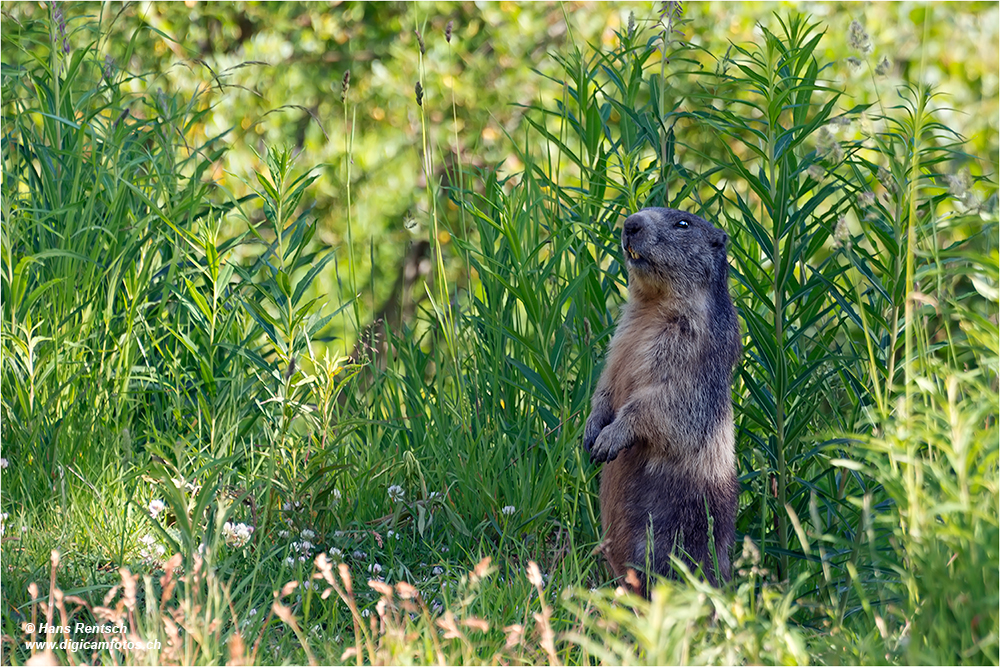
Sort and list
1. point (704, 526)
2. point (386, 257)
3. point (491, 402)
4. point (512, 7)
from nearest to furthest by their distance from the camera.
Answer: point (704, 526) < point (491, 402) < point (512, 7) < point (386, 257)

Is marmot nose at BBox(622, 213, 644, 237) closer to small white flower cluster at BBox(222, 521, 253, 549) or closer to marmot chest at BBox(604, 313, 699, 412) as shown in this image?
marmot chest at BBox(604, 313, 699, 412)

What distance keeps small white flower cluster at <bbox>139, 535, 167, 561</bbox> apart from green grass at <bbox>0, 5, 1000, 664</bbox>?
0.5 inches

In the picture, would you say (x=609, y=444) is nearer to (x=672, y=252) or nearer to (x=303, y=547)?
(x=672, y=252)

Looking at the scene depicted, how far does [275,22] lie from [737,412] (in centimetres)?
736

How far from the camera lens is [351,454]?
4.25 meters

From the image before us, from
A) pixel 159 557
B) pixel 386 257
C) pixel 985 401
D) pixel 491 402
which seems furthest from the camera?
pixel 386 257

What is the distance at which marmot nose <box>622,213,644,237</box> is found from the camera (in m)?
3.86

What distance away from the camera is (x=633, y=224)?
12.7ft

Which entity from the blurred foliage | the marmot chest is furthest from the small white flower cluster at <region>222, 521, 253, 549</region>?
the blurred foliage

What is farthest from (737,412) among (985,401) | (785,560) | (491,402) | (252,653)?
(252,653)

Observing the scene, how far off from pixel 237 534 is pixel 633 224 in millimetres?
1937

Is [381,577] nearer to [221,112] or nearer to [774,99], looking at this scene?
[774,99]

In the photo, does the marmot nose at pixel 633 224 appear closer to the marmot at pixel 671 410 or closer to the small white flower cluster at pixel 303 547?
the marmot at pixel 671 410

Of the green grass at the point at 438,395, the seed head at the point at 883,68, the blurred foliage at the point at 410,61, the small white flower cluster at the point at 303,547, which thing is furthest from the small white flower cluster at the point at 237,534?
the blurred foliage at the point at 410,61
